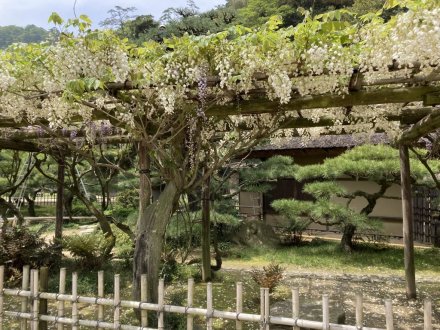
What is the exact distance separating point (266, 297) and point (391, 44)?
5.45ft

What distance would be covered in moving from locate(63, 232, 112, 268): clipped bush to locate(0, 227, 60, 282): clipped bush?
0.86ft

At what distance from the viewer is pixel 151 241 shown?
324cm

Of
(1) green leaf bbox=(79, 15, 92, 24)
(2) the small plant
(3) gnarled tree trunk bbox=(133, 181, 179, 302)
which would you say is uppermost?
(1) green leaf bbox=(79, 15, 92, 24)

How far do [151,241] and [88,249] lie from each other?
3.37 metres

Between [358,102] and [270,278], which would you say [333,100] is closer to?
[358,102]

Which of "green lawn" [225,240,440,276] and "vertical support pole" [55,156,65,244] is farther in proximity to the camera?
"green lawn" [225,240,440,276]

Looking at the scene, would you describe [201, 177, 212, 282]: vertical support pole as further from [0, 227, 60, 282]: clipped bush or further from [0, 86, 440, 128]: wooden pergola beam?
[0, 86, 440, 128]: wooden pergola beam

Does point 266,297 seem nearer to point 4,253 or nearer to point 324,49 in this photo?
point 324,49

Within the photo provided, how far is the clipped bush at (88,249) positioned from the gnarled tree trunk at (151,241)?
10.3ft

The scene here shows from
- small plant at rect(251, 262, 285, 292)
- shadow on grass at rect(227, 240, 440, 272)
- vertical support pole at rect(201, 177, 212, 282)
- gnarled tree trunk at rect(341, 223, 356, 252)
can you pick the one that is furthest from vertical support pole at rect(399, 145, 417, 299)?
gnarled tree trunk at rect(341, 223, 356, 252)

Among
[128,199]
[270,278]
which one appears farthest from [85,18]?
[128,199]

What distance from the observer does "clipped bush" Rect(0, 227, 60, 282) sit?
560 cm

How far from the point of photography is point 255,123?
3818mm

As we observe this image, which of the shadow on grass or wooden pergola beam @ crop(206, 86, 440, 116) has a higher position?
wooden pergola beam @ crop(206, 86, 440, 116)
